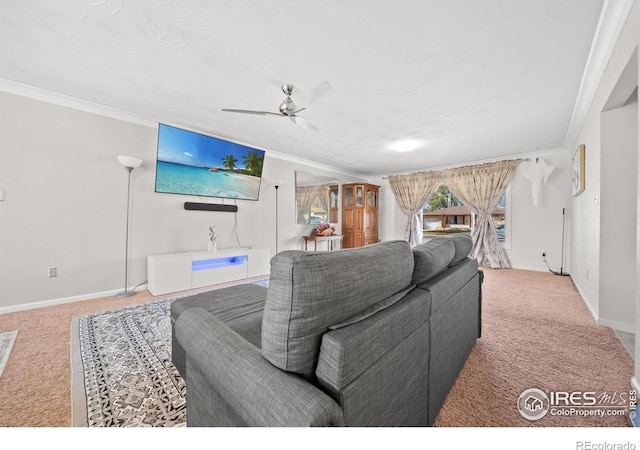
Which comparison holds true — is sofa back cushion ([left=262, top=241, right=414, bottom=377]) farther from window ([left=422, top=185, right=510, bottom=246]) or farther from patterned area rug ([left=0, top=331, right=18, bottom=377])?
window ([left=422, top=185, right=510, bottom=246])

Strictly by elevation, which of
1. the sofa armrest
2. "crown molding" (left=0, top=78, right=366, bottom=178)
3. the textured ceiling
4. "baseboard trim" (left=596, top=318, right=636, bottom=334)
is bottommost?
"baseboard trim" (left=596, top=318, right=636, bottom=334)

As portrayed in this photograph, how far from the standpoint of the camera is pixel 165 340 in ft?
6.36

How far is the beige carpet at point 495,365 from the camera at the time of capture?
1.22 metres

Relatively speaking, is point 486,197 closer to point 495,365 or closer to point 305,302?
point 495,365

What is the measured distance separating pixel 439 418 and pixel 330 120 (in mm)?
3130

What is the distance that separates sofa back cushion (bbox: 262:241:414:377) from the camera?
0.67m

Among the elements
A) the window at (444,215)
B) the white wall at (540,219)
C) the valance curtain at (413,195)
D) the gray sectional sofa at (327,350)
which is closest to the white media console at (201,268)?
the gray sectional sofa at (327,350)

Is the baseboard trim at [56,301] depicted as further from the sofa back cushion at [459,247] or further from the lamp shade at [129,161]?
the sofa back cushion at [459,247]

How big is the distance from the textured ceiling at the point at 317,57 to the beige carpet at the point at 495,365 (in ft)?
7.47

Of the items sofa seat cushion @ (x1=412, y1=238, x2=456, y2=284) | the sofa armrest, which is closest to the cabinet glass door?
sofa seat cushion @ (x1=412, y1=238, x2=456, y2=284)

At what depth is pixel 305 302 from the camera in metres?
0.66

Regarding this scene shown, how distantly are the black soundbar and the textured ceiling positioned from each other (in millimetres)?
1139

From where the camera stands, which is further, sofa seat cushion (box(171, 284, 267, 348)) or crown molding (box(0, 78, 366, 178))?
crown molding (box(0, 78, 366, 178))

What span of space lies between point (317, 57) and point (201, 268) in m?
3.05
